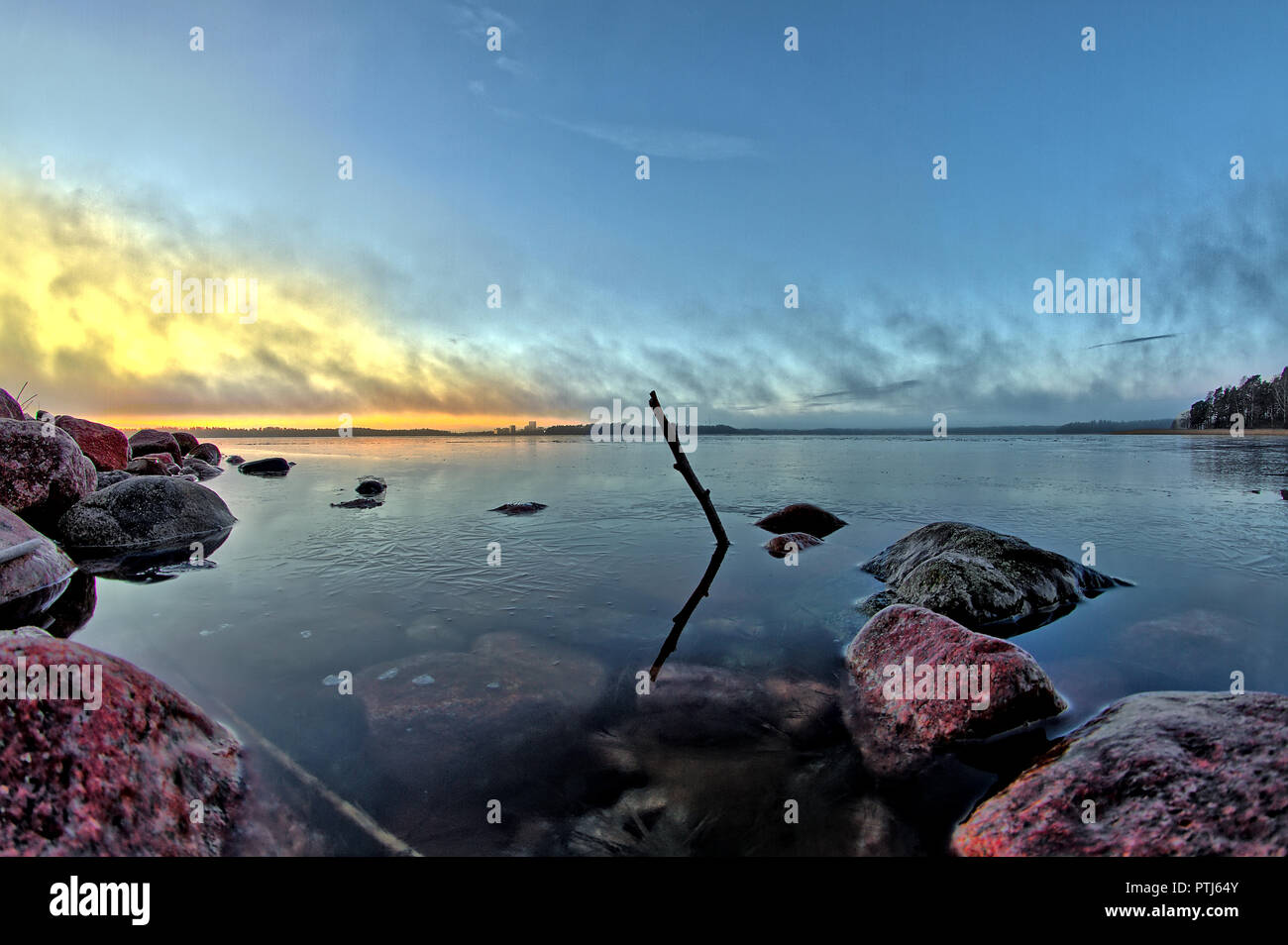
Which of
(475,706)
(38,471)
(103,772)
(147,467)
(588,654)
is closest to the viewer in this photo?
(103,772)

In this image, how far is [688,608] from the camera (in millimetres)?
9836

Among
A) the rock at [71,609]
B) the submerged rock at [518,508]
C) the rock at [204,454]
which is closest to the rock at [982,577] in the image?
the submerged rock at [518,508]

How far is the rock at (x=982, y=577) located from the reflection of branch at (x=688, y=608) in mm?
3594

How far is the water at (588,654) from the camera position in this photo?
443 centimetres

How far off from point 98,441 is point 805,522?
28.0 metres

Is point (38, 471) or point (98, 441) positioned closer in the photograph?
point (38, 471)

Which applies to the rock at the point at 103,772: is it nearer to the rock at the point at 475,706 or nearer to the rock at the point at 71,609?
the rock at the point at 475,706

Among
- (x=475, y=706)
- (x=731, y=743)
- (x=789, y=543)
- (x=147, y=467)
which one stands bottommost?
(x=731, y=743)

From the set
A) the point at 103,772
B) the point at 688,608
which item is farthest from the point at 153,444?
the point at 103,772

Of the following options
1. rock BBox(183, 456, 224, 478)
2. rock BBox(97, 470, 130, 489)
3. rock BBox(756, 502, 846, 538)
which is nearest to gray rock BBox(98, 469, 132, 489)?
rock BBox(97, 470, 130, 489)

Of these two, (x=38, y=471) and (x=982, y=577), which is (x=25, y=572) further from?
(x=982, y=577)

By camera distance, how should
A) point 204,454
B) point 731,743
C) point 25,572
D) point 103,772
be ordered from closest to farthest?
point 103,772 < point 731,743 < point 25,572 < point 204,454

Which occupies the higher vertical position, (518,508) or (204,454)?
(204,454)
